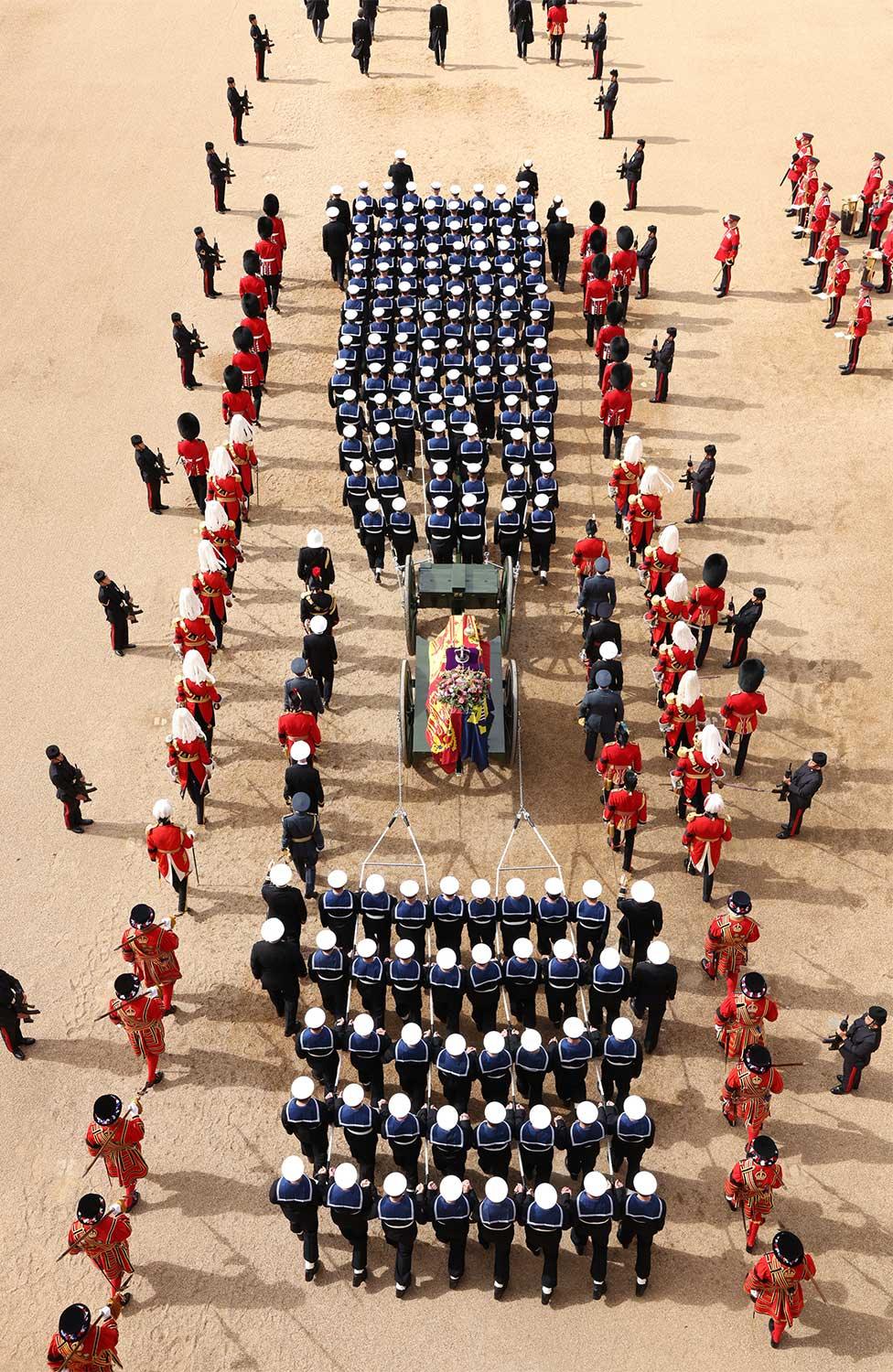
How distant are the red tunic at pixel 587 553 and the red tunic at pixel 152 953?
6882 millimetres

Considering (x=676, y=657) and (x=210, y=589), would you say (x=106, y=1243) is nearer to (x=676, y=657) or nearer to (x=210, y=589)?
(x=210, y=589)

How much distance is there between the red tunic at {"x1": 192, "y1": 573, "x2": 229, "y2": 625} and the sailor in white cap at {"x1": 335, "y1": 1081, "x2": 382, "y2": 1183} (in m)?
6.73

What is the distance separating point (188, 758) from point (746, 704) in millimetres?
5964

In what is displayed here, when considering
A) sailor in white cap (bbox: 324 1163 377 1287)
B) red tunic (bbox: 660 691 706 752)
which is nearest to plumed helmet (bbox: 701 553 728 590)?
red tunic (bbox: 660 691 706 752)

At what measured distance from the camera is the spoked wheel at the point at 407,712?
47.1ft

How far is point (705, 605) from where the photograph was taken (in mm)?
15047

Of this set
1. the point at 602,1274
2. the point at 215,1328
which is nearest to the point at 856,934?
the point at 602,1274

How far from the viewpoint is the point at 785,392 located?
19.8 meters

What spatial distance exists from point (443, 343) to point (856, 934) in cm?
1027

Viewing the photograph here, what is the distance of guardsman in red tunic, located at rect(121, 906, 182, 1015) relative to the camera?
11617mm

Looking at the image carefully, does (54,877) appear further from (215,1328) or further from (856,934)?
(856,934)

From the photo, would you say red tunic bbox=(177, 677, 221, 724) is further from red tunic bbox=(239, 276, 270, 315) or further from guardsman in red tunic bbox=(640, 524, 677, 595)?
red tunic bbox=(239, 276, 270, 315)

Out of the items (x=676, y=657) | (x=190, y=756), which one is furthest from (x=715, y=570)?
(x=190, y=756)

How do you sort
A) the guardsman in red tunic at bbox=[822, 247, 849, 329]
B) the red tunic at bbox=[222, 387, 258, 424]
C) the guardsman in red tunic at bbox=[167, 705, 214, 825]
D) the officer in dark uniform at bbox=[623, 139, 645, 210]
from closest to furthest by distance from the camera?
the guardsman in red tunic at bbox=[167, 705, 214, 825] < the red tunic at bbox=[222, 387, 258, 424] < the guardsman in red tunic at bbox=[822, 247, 849, 329] < the officer in dark uniform at bbox=[623, 139, 645, 210]
